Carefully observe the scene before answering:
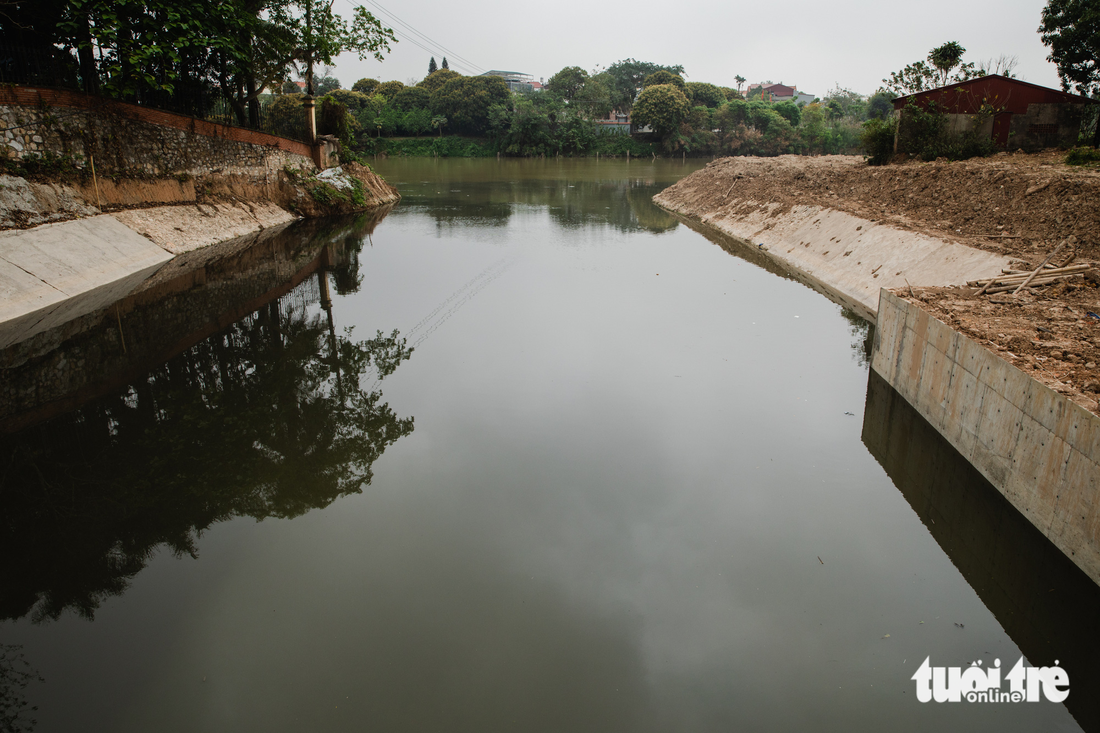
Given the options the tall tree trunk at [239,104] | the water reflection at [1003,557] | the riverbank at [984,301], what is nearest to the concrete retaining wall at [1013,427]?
the riverbank at [984,301]

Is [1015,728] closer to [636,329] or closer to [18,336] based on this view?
[636,329]

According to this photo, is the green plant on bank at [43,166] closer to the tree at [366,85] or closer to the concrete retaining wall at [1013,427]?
the concrete retaining wall at [1013,427]

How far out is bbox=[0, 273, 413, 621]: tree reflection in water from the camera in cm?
543

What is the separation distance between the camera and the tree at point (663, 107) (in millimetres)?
76750

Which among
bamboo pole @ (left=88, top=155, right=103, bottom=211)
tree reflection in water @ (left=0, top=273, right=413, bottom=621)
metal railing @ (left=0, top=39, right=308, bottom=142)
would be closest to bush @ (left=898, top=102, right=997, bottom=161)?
tree reflection in water @ (left=0, top=273, right=413, bottom=621)

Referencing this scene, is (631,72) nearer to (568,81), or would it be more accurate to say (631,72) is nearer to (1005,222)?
(568,81)

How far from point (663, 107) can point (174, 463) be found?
78.7m

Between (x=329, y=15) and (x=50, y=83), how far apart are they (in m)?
13.6

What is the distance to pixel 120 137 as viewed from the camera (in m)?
17.2

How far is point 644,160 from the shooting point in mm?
77875

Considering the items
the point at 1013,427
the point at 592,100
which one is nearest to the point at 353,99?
the point at 592,100

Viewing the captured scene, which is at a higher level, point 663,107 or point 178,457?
point 663,107

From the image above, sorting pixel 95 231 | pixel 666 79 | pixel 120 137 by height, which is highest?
pixel 666 79

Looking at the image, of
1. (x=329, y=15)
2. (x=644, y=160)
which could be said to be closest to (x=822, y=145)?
(x=644, y=160)
